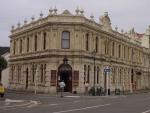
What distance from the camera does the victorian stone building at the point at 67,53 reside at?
58.2 m

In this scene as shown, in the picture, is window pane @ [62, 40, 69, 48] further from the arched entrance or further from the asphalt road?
the asphalt road

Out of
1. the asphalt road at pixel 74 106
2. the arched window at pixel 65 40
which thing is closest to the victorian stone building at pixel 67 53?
the arched window at pixel 65 40

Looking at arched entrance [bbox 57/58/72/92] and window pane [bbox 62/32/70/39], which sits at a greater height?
window pane [bbox 62/32/70/39]

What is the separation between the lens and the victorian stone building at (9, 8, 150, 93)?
191ft

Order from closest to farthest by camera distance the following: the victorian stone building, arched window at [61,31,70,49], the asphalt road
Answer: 1. the asphalt road
2. the victorian stone building
3. arched window at [61,31,70,49]

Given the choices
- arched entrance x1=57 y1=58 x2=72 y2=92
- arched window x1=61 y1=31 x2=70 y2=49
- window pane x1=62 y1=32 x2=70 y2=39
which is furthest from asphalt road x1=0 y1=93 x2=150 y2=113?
window pane x1=62 y1=32 x2=70 y2=39

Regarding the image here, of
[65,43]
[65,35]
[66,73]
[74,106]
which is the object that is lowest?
[74,106]

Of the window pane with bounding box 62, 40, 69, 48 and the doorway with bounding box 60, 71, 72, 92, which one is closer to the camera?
the doorway with bounding box 60, 71, 72, 92

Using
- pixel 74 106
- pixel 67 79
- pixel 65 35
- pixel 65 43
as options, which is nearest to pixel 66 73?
pixel 67 79

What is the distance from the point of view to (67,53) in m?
58.5

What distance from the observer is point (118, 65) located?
2891 inches

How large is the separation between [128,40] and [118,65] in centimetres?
799

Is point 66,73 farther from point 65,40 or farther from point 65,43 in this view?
point 65,40

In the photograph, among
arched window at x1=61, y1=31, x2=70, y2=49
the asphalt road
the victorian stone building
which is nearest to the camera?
the asphalt road
